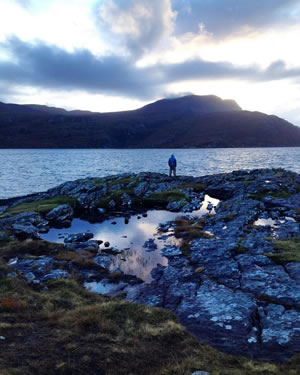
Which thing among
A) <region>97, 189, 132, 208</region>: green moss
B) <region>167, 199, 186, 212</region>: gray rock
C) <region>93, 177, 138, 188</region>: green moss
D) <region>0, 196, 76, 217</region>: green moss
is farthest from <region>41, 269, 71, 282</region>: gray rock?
<region>93, 177, 138, 188</region>: green moss

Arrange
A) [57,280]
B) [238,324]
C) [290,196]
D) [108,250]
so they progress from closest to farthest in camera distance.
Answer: [238,324] → [57,280] → [108,250] → [290,196]

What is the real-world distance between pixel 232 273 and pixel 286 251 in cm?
517

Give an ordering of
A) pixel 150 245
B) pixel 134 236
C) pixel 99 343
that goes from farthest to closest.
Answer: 1. pixel 134 236
2. pixel 150 245
3. pixel 99 343

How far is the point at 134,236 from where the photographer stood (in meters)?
27.8

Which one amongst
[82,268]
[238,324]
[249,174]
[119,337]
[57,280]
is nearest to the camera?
[119,337]

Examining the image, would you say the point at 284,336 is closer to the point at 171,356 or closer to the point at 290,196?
the point at 171,356

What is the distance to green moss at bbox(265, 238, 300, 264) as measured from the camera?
1827 centimetres

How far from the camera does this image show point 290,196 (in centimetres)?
3706

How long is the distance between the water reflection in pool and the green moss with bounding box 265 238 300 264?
7.70 m

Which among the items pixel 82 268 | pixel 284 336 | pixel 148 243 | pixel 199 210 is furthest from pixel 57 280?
pixel 199 210

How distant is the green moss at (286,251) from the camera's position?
18.3 meters

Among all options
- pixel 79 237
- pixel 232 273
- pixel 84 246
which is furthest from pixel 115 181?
pixel 232 273

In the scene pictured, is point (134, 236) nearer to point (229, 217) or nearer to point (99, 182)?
point (229, 217)

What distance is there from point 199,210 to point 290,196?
12310 mm
